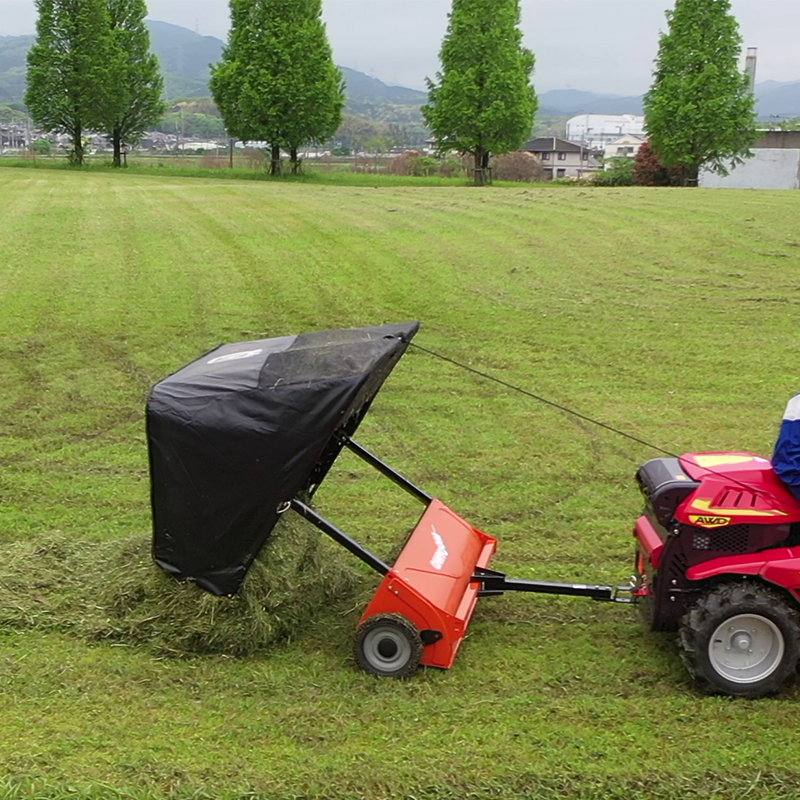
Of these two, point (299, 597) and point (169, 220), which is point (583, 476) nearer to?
point (299, 597)

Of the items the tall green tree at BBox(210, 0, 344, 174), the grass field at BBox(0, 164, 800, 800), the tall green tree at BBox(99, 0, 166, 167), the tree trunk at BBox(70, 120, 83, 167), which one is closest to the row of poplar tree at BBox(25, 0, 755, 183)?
the tall green tree at BBox(210, 0, 344, 174)

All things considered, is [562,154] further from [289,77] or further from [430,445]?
[430,445]

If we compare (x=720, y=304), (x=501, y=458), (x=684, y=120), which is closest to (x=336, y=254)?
(x=720, y=304)

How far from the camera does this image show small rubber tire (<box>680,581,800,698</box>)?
524 cm

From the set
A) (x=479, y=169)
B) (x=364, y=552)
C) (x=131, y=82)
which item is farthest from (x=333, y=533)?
(x=131, y=82)

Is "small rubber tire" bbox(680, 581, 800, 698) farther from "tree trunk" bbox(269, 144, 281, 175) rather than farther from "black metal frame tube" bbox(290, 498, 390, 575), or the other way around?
"tree trunk" bbox(269, 144, 281, 175)

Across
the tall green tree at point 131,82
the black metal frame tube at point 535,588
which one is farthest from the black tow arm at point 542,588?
the tall green tree at point 131,82

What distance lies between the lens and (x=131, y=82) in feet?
153

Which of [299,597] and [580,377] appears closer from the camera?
[299,597]

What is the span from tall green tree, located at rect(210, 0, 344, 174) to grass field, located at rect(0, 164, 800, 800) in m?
19.2

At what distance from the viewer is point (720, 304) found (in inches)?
626

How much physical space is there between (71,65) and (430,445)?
4148cm

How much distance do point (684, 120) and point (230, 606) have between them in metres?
40.1

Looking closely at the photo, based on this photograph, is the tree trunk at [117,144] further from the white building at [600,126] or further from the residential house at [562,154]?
A: the white building at [600,126]
